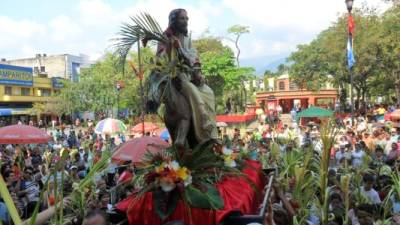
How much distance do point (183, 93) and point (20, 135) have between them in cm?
694

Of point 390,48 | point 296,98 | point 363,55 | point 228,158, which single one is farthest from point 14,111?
point 228,158

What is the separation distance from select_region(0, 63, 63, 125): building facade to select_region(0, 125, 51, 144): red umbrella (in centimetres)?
3765

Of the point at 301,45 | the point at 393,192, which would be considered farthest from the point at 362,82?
the point at 393,192

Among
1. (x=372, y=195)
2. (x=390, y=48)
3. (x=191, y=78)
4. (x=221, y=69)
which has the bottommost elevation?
(x=372, y=195)

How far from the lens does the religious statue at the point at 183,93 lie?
4836 mm

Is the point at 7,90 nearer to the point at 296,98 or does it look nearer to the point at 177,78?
the point at 296,98

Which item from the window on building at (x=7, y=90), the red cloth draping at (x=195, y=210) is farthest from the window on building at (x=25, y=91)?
the red cloth draping at (x=195, y=210)

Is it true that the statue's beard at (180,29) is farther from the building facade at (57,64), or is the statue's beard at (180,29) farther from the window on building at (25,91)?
→ the building facade at (57,64)

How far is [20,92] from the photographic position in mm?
51531

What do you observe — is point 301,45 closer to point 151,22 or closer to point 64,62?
point 64,62

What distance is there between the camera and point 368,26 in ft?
111

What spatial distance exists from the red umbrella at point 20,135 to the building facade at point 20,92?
1482 inches

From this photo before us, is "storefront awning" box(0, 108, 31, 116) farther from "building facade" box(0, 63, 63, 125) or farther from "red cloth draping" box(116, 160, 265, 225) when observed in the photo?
"red cloth draping" box(116, 160, 265, 225)

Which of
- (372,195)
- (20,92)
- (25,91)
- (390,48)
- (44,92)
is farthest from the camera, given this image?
(44,92)
